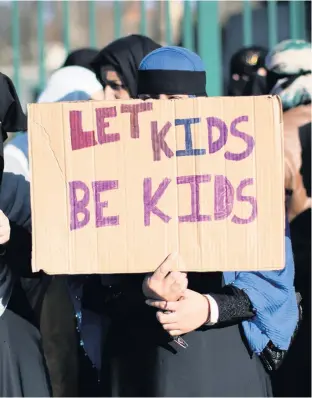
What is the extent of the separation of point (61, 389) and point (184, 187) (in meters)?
1.80

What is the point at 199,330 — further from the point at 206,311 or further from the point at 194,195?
the point at 194,195

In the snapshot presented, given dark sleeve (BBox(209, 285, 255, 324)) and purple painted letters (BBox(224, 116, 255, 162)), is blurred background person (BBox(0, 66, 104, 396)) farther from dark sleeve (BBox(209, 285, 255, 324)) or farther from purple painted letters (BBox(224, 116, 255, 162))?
purple painted letters (BBox(224, 116, 255, 162))

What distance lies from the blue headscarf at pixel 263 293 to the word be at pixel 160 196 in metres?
0.36

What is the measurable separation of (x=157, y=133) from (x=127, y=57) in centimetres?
135

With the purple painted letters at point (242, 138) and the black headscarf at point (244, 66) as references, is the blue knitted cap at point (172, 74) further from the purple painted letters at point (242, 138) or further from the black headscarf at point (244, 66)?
the black headscarf at point (244, 66)

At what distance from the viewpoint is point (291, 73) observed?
162 inches

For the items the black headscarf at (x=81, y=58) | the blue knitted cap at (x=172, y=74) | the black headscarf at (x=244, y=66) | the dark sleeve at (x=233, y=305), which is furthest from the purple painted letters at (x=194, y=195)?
the black headscarf at (x=244, y=66)

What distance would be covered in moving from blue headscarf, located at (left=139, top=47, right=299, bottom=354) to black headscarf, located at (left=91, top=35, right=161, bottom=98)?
84cm

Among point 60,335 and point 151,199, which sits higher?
point 151,199

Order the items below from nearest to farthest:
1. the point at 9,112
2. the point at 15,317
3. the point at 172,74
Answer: the point at 172,74
the point at 9,112
the point at 15,317

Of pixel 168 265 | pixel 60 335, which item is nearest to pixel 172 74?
pixel 168 265

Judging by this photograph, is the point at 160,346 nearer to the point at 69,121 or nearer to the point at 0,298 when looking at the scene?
the point at 0,298

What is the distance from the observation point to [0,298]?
119 inches

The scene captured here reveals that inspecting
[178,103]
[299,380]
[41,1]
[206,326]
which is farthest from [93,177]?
[41,1]
